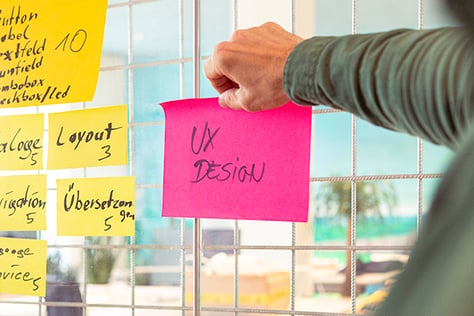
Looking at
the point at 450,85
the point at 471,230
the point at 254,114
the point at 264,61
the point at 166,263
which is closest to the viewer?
the point at 471,230

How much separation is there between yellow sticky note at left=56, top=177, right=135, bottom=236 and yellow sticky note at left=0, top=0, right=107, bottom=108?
13cm

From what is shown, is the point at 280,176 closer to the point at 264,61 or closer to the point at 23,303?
the point at 264,61

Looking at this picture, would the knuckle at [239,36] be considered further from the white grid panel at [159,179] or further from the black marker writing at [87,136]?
the black marker writing at [87,136]

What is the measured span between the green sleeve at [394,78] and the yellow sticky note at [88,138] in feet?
1.50

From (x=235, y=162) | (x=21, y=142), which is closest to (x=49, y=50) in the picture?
(x=21, y=142)

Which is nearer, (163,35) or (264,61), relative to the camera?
(264,61)

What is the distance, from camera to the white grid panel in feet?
2.39

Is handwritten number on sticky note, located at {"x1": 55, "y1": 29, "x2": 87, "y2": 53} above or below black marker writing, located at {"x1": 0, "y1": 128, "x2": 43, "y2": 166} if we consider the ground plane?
above

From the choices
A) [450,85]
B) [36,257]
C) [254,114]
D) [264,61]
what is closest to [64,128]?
[36,257]

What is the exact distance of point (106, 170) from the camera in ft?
2.98

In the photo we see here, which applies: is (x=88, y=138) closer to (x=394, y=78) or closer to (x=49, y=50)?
(x=49, y=50)

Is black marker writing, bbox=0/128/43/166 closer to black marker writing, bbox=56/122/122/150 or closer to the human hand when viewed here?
black marker writing, bbox=56/122/122/150

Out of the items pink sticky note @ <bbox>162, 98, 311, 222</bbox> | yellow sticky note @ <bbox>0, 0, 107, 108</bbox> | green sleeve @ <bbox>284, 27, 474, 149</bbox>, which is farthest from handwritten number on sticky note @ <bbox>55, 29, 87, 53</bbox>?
green sleeve @ <bbox>284, 27, 474, 149</bbox>

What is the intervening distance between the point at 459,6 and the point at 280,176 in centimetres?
51
